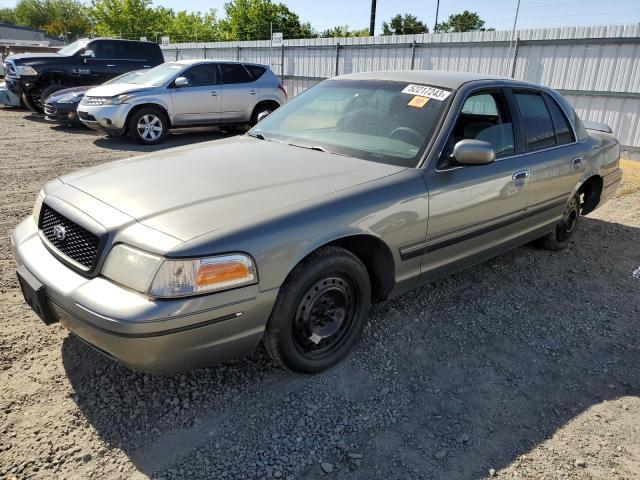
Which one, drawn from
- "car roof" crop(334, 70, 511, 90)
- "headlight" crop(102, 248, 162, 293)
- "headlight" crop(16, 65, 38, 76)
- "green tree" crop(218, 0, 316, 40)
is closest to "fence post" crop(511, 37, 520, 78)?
"car roof" crop(334, 70, 511, 90)

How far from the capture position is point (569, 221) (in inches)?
198

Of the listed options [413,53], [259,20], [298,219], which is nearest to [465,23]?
[259,20]

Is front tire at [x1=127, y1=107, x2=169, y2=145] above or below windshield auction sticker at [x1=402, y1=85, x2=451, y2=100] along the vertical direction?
below

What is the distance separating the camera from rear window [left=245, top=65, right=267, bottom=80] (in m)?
11.2

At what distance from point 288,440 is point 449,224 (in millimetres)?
1713

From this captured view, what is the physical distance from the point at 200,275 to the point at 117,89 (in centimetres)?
876

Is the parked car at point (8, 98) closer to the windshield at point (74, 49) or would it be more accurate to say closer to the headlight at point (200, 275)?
the windshield at point (74, 49)

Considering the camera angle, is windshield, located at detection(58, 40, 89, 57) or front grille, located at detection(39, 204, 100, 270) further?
windshield, located at detection(58, 40, 89, 57)

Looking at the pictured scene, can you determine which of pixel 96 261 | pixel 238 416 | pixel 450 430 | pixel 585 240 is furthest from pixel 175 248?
pixel 585 240

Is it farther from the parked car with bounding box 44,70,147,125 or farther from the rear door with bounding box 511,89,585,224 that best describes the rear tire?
the parked car with bounding box 44,70,147,125

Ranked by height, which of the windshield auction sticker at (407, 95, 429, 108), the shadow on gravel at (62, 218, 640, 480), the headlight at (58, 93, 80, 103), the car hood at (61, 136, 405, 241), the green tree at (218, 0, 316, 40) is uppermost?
the green tree at (218, 0, 316, 40)

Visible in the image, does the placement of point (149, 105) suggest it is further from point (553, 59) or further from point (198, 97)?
point (553, 59)

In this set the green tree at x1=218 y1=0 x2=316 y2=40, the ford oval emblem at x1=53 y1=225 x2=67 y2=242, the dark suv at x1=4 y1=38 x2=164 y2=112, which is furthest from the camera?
the green tree at x1=218 y1=0 x2=316 y2=40

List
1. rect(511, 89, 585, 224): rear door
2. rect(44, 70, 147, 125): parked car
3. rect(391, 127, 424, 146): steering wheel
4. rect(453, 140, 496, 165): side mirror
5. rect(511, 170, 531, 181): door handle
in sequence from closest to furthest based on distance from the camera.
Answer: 1. rect(453, 140, 496, 165): side mirror
2. rect(391, 127, 424, 146): steering wheel
3. rect(511, 170, 531, 181): door handle
4. rect(511, 89, 585, 224): rear door
5. rect(44, 70, 147, 125): parked car
